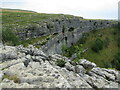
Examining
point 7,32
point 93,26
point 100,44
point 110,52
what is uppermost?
point 93,26

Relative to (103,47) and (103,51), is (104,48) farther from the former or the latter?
(103,51)

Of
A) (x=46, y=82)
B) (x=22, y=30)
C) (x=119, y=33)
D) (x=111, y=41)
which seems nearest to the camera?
(x=46, y=82)

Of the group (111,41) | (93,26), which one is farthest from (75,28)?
(111,41)

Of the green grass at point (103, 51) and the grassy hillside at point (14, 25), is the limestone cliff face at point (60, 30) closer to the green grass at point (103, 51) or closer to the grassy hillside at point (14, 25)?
the grassy hillside at point (14, 25)

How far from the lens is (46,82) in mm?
15477

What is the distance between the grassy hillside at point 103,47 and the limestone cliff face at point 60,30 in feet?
24.8

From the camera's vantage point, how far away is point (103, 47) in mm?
120750

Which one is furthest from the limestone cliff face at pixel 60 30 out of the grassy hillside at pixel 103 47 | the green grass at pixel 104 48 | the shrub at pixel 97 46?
the shrub at pixel 97 46

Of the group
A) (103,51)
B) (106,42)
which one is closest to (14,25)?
(103,51)

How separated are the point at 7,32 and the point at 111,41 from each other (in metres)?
115

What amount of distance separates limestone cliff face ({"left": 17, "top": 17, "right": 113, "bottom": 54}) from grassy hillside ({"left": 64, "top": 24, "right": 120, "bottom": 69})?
24.8 ft

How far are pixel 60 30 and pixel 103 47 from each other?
5343 centimetres

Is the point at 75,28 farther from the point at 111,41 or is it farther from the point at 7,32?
the point at 7,32

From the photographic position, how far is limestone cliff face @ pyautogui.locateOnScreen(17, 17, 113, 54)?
7625cm
